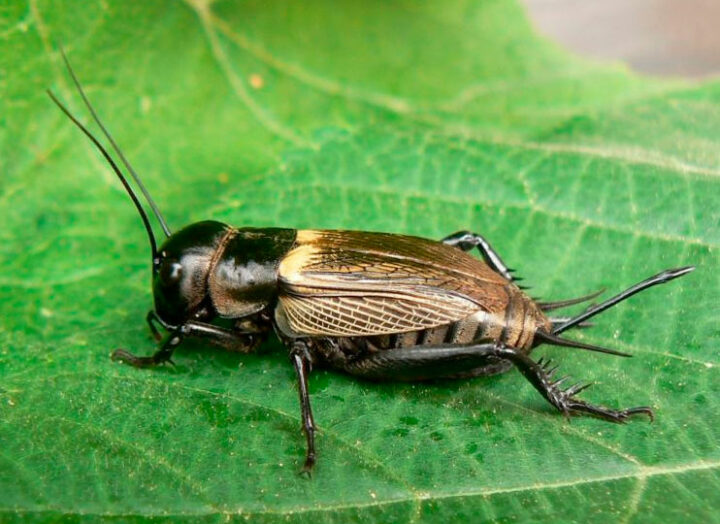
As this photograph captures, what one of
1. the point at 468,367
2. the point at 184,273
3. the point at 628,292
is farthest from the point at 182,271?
the point at 628,292

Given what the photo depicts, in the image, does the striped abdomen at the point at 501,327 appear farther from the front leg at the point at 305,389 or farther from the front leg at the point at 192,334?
the front leg at the point at 192,334

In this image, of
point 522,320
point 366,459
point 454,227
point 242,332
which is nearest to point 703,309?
point 522,320

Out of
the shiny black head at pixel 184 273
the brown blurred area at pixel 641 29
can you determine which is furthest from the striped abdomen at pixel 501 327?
the brown blurred area at pixel 641 29

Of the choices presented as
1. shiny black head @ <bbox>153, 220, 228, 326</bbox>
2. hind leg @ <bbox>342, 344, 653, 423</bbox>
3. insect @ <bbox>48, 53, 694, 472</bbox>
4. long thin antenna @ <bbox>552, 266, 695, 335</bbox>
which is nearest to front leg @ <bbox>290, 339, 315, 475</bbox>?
insect @ <bbox>48, 53, 694, 472</bbox>

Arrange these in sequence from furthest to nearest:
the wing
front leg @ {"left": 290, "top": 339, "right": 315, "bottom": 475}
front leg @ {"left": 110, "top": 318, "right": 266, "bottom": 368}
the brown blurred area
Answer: the brown blurred area → front leg @ {"left": 110, "top": 318, "right": 266, "bottom": 368} → the wing → front leg @ {"left": 290, "top": 339, "right": 315, "bottom": 475}

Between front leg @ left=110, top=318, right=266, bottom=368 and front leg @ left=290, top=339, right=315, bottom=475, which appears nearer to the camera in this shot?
front leg @ left=290, top=339, right=315, bottom=475

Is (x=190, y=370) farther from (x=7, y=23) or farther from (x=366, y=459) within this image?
(x=7, y=23)

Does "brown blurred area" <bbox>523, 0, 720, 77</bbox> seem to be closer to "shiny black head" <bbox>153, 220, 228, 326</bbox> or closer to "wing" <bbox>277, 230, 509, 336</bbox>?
"wing" <bbox>277, 230, 509, 336</bbox>
